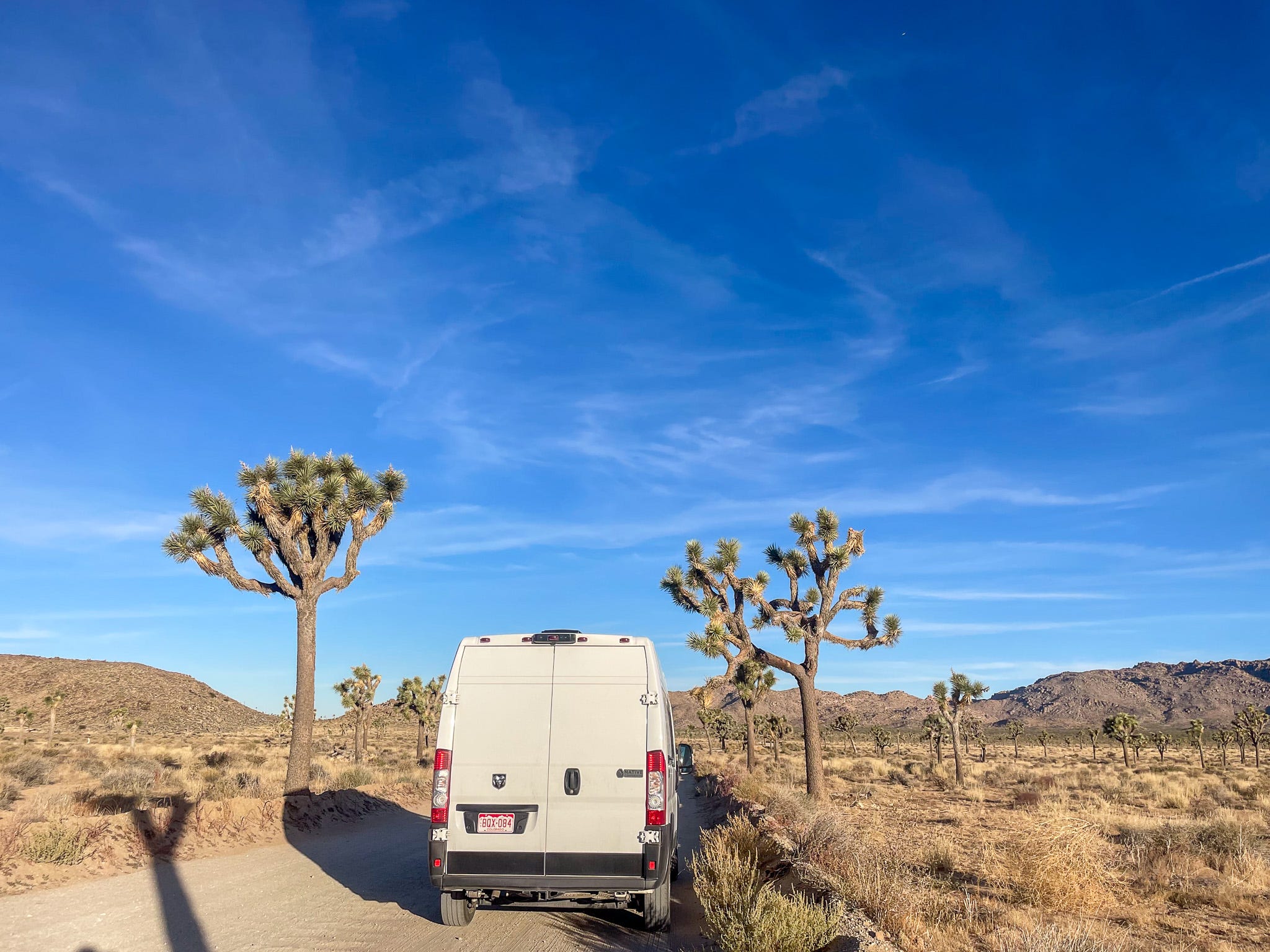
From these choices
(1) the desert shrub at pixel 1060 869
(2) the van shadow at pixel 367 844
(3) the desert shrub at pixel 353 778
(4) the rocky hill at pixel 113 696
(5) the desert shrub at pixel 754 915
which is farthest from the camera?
(4) the rocky hill at pixel 113 696

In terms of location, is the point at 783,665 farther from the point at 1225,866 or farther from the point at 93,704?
the point at 93,704

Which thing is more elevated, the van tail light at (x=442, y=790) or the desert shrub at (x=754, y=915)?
the van tail light at (x=442, y=790)

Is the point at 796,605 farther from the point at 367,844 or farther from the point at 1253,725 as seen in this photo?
the point at 1253,725

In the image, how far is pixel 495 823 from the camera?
7.25 m

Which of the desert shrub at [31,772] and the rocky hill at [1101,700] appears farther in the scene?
the rocky hill at [1101,700]

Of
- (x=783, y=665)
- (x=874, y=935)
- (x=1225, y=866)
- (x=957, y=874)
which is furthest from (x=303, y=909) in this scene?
(x=783, y=665)

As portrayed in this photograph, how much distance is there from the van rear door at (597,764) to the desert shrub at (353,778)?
1918 cm

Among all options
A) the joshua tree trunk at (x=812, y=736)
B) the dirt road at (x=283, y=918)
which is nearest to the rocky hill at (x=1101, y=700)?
the joshua tree trunk at (x=812, y=736)

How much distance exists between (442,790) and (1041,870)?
6.89 meters

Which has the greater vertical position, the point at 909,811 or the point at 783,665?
the point at 783,665

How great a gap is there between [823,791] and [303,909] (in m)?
14.8

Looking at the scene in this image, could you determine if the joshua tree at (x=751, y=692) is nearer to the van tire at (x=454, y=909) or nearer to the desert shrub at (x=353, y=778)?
the desert shrub at (x=353, y=778)

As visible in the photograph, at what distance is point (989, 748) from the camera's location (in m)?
72.2

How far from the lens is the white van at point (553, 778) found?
7.18 meters
